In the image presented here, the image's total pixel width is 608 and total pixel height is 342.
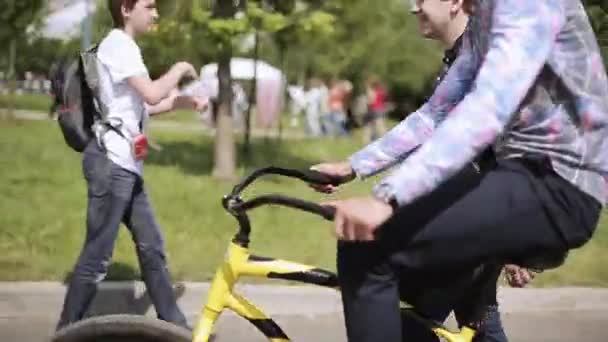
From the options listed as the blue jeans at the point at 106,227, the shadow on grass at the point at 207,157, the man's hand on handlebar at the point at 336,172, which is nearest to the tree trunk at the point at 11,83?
the shadow on grass at the point at 207,157

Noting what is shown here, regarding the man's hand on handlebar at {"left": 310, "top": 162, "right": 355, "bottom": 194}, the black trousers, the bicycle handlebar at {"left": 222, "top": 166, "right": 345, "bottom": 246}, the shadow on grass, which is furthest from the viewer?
the shadow on grass

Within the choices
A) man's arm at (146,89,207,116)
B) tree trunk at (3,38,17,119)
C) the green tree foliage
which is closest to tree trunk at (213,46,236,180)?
the green tree foliage

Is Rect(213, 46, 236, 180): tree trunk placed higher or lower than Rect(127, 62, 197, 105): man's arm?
lower

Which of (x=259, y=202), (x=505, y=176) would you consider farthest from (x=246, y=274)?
(x=505, y=176)

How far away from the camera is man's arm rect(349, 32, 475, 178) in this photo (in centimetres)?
309

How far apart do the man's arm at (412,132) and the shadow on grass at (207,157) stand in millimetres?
8457

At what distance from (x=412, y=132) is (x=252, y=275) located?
2.19 feet

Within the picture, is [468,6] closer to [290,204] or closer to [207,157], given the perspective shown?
[290,204]

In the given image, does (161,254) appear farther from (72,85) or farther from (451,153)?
(451,153)

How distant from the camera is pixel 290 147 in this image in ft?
60.1

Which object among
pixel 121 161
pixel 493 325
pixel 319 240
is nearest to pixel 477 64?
pixel 493 325

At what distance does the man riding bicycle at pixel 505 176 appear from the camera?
2379 mm

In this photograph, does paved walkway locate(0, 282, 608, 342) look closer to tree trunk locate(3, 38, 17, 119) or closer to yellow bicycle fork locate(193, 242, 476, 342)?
yellow bicycle fork locate(193, 242, 476, 342)

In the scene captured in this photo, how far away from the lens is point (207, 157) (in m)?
14.6
